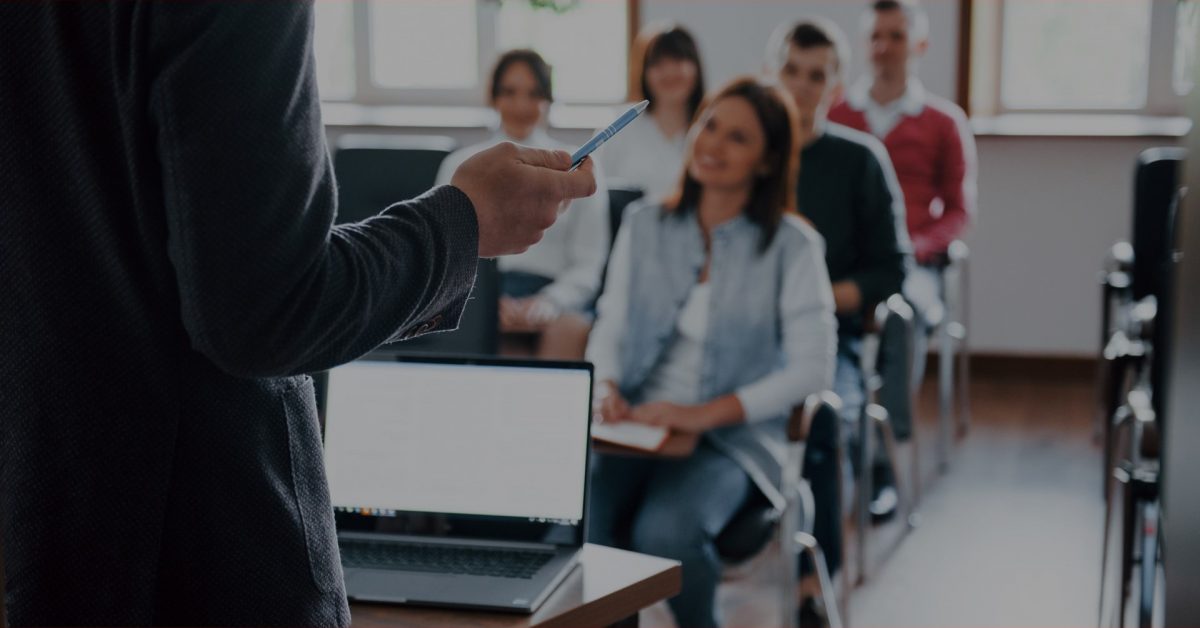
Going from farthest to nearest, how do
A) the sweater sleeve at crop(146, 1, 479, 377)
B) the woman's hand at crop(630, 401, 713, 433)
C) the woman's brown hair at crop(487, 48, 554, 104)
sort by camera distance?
the woman's brown hair at crop(487, 48, 554, 104) < the woman's hand at crop(630, 401, 713, 433) < the sweater sleeve at crop(146, 1, 479, 377)

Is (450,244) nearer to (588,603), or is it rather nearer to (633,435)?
(588,603)

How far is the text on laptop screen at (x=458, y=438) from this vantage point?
1584 mm

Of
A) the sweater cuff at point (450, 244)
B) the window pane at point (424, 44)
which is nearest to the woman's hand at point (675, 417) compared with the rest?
the sweater cuff at point (450, 244)

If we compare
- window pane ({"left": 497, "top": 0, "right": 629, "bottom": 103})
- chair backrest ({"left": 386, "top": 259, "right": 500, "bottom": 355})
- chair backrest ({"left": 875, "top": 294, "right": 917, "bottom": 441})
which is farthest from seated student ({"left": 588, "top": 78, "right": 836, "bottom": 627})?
window pane ({"left": 497, "top": 0, "right": 629, "bottom": 103})

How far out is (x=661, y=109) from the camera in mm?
4617

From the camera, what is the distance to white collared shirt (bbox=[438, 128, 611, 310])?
4023 mm

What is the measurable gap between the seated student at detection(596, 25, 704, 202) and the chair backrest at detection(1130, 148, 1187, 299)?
4.67ft

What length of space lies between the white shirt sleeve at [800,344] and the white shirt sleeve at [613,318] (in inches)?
12.7

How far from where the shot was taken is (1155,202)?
3814 mm

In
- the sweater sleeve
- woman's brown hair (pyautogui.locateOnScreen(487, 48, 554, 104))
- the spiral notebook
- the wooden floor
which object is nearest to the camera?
the sweater sleeve

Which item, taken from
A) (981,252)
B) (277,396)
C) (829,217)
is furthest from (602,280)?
(277,396)

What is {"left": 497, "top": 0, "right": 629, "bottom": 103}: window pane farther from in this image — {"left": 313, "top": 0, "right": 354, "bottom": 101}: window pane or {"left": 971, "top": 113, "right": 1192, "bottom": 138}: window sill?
{"left": 971, "top": 113, "right": 1192, "bottom": 138}: window sill

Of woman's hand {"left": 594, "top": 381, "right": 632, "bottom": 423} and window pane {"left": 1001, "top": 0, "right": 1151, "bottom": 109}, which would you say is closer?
woman's hand {"left": 594, "top": 381, "right": 632, "bottom": 423}

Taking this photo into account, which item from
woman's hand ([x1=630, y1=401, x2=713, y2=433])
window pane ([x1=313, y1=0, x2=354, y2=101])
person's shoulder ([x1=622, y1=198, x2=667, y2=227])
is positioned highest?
window pane ([x1=313, y1=0, x2=354, y2=101])
